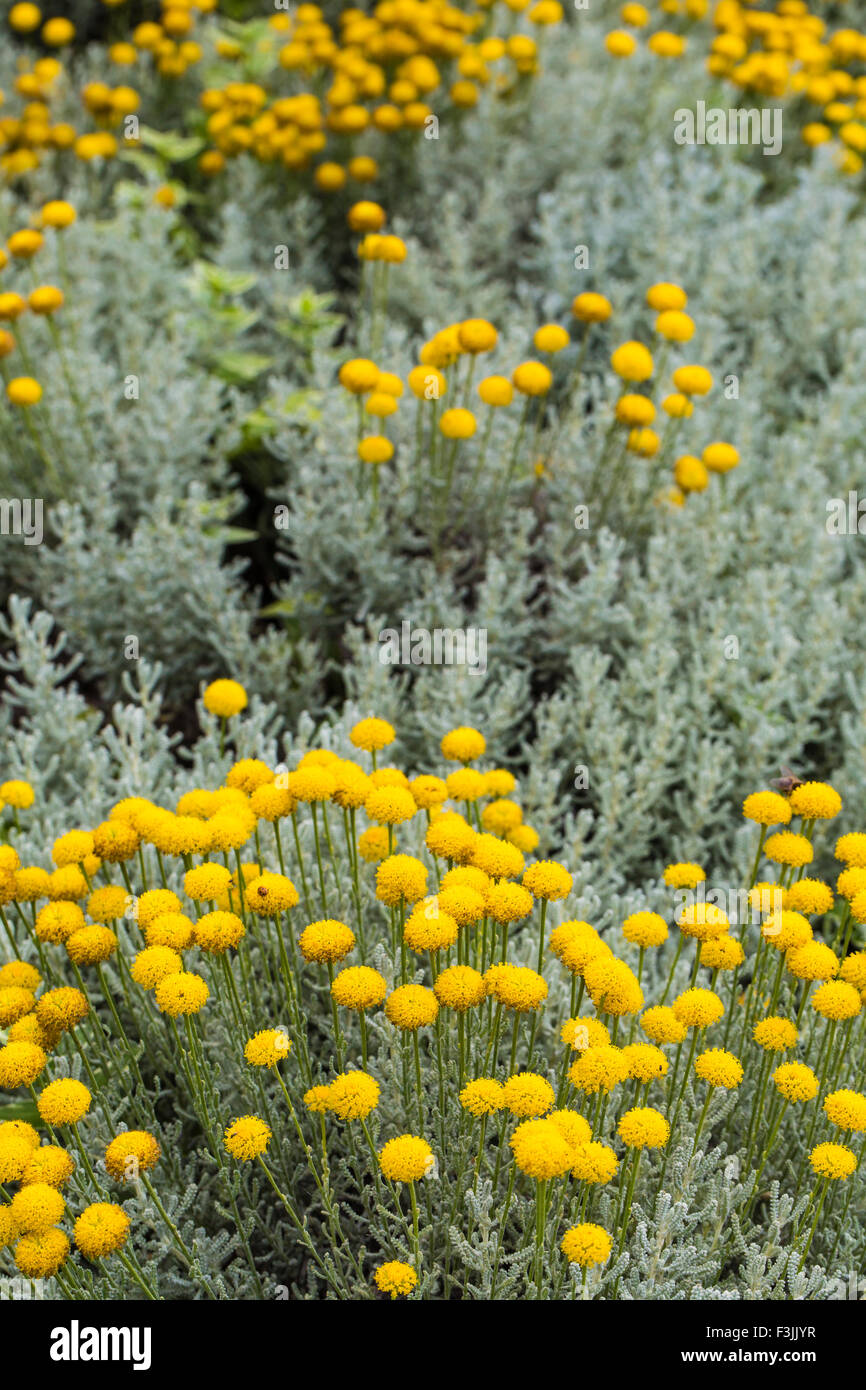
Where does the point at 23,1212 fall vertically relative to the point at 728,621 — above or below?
below

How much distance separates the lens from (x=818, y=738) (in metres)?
2.97

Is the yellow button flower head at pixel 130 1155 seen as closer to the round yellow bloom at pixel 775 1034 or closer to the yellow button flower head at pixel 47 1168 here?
the yellow button flower head at pixel 47 1168

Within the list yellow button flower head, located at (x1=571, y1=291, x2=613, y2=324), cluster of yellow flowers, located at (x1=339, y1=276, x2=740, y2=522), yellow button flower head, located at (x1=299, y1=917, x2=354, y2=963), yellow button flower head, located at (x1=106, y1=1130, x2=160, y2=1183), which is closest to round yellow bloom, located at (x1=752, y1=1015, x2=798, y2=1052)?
yellow button flower head, located at (x1=299, y1=917, x2=354, y2=963)

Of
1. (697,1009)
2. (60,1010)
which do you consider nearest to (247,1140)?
(60,1010)

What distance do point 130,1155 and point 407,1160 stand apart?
13.9 inches

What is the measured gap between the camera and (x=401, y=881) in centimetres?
168

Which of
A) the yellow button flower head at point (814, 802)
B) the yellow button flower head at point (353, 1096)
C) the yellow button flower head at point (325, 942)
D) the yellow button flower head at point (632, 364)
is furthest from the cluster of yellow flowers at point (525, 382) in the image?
the yellow button flower head at point (353, 1096)

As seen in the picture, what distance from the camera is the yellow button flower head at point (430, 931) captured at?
156 cm

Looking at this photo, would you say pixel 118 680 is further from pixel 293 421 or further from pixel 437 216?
pixel 437 216

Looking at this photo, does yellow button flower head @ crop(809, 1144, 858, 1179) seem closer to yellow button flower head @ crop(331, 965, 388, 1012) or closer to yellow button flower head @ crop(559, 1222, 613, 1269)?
yellow button flower head @ crop(559, 1222, 613, 1269)

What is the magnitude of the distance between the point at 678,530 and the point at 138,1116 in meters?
2.22

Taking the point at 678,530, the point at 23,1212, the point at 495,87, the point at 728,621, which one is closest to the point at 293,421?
the point at 678,530

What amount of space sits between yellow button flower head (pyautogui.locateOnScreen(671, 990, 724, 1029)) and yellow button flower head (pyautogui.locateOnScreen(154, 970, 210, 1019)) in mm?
625

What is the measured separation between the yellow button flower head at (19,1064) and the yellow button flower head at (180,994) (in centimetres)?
18
